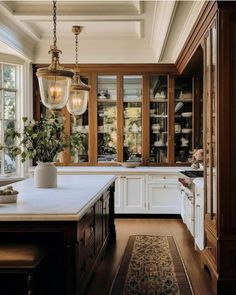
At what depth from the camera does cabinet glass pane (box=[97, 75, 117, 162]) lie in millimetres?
6879

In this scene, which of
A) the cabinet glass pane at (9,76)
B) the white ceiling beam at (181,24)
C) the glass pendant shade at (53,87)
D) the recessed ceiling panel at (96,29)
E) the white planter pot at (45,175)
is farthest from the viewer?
the cabinet glass pane at (9,76)

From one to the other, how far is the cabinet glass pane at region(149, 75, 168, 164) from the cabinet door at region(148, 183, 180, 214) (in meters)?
0.62

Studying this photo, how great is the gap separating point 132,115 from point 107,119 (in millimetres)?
453

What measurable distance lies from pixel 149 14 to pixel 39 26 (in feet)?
5.81

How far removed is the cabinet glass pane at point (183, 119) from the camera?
6.85m

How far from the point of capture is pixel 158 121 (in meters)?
6.88

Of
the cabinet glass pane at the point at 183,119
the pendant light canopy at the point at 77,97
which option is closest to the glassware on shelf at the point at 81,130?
the cabinet glass pane at the point at 183,119

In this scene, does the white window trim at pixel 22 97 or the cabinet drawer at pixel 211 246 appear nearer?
the cabinet drawer at pixel 211 246

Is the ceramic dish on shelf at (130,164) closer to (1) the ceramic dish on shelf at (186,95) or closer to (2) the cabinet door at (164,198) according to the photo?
(2) the cabinet door at (164,198)

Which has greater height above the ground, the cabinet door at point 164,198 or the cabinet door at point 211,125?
the cabinet door at point 211,125

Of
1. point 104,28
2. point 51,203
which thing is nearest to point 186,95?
point 104,28

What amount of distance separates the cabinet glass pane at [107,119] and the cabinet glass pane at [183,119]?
111cm

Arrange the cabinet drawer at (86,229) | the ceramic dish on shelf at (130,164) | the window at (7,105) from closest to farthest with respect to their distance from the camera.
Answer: the cabinet drawer at (86,229) → the window at (7,105) → the ceramic dish on shelf at (130,164)

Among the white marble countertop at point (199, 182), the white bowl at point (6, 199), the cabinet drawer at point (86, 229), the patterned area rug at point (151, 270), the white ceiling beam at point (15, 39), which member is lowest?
the patterned area rug at point (151, 270)
